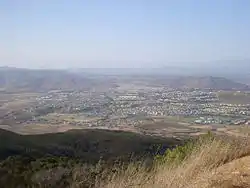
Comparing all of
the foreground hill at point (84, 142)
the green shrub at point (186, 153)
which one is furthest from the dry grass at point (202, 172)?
the foreground hill at point (84, 142)

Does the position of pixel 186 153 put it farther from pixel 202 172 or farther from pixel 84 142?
pixel 84 142

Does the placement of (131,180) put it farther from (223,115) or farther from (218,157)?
(223,115)

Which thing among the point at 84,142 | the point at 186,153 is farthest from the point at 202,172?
the point at 84,142

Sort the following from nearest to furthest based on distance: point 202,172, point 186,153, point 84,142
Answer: point 202,172 < point 186,153 < point 84,142

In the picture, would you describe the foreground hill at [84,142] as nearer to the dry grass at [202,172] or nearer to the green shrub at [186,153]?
the green shrub at [186,153]

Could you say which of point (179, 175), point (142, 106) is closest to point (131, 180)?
point (179, 175)

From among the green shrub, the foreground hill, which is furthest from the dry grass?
the foreground hill

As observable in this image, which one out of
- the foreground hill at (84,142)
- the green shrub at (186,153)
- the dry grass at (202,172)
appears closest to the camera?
the dry grass at (202,172)

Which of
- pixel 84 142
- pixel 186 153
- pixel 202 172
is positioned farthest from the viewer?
pixel 84 142

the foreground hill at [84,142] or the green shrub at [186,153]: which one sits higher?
the green shrub at [186,153]
